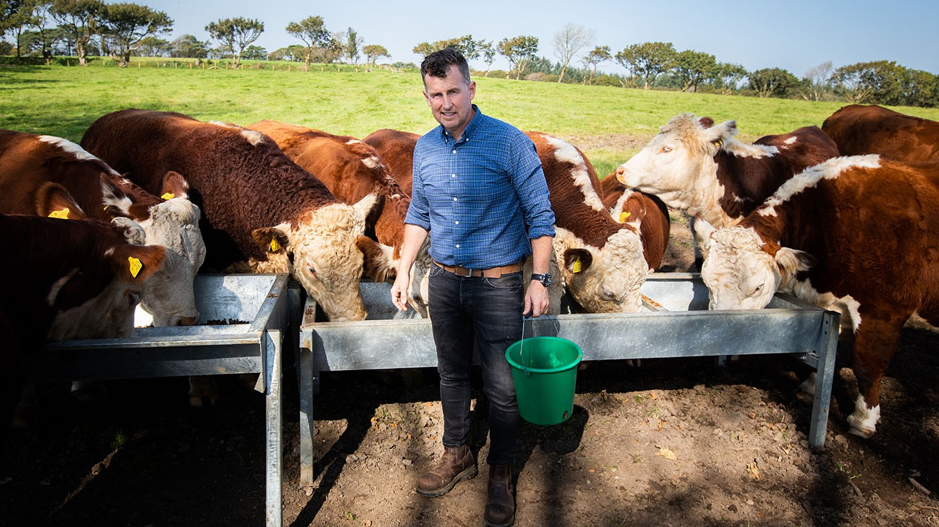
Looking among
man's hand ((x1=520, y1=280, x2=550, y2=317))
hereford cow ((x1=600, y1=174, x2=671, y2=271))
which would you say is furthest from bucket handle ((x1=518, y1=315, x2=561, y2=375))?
hereford cow ((x1=600, y1=174, x2=671, y2=271))

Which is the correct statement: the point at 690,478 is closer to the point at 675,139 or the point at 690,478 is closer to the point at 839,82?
the point at 675,139

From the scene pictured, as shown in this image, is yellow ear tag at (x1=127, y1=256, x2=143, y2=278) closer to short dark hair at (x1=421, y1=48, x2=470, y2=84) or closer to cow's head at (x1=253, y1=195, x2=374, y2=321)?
cow's head at (x1=253, y1=195, x2=374, y2=321)

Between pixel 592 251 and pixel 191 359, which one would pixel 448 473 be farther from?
pixel 592 251

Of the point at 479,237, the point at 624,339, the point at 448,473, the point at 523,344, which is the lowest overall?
the point at 448,473

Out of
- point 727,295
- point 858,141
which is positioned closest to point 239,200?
point 727,295

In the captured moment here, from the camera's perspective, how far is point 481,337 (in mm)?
3006

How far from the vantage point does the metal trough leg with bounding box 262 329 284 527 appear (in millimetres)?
2768

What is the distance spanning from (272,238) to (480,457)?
222cm

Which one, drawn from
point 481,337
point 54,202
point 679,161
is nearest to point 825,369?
point 481,337

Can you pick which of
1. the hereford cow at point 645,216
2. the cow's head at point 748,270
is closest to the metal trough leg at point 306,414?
the cow's head at point 748,270

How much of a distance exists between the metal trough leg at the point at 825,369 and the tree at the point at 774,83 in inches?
2333

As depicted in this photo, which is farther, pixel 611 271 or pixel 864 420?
pixel 611 271

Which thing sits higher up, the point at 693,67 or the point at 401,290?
the point at 693,67

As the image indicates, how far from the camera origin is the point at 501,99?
32.7 m
